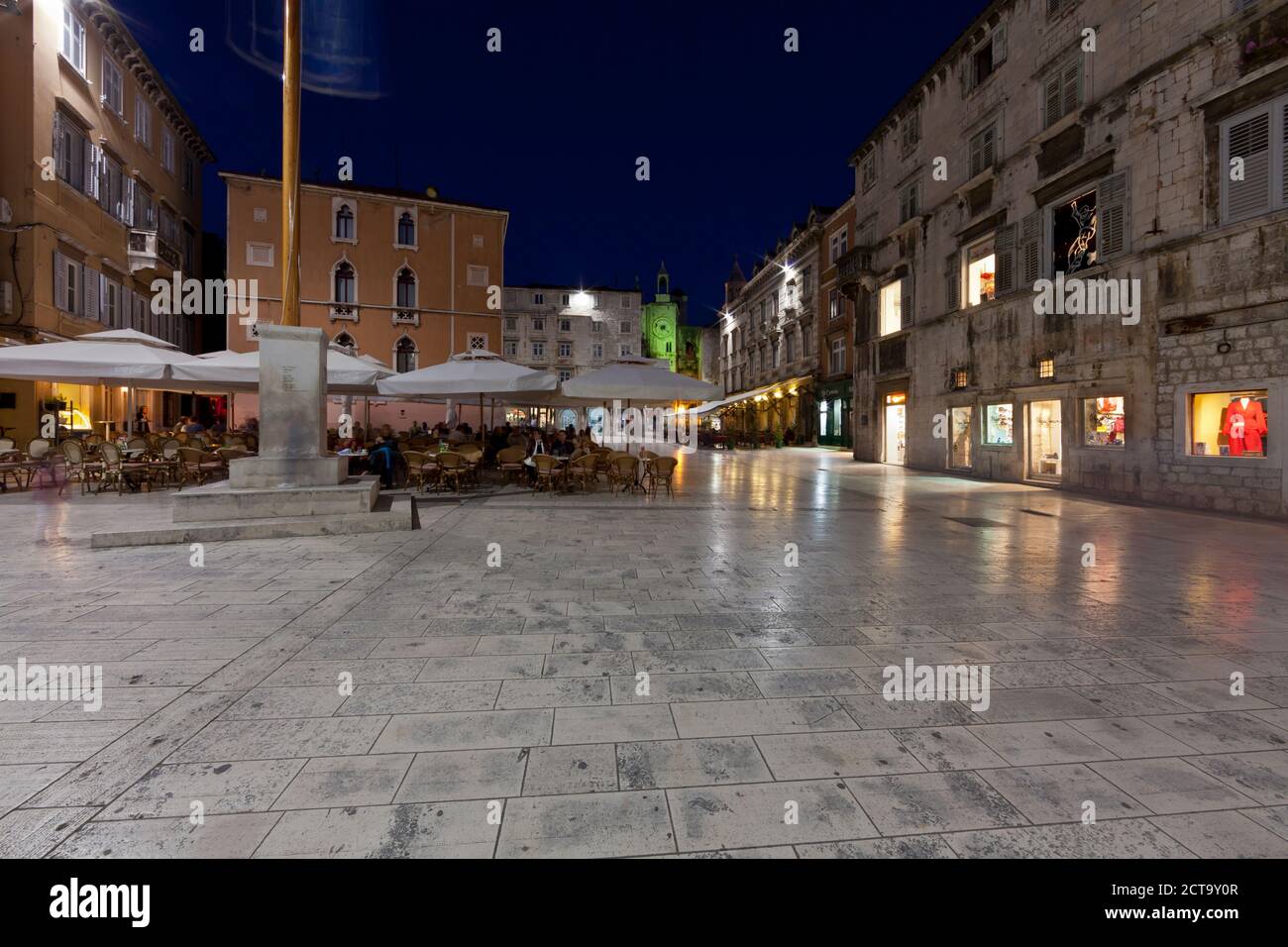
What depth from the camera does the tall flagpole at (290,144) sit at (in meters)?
8.67

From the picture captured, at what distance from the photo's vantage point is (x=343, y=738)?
2.88 meters

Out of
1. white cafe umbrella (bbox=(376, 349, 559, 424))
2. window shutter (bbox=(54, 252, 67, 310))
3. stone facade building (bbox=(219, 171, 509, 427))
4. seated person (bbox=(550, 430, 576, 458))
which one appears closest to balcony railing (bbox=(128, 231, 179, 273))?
window shutter (bbox=(54, 252, 67, 310))

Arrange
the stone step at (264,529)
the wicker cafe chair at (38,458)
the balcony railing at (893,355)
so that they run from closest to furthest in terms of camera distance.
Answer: the stone step at (264,529) → the wicker cafe chair at (38,458) → the balcony railing at (893,355)

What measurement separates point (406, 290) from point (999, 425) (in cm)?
3135

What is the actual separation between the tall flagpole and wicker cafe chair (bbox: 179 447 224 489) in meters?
5.14

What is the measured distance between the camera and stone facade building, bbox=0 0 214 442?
17.0 m

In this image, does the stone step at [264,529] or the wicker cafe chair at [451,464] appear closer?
the stone step at [264,529]

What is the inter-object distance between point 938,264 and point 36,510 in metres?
23.5

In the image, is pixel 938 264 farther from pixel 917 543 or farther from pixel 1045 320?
pixel 917 543

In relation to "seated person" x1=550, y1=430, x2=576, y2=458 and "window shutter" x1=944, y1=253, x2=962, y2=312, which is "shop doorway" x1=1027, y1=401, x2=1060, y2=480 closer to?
"window shutter" x1=944, y1=253, x2=962, y2=312

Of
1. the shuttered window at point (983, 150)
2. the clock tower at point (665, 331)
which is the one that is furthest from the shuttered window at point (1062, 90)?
the clock tower at point (665, 331)

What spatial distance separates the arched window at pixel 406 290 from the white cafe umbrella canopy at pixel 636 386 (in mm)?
26624

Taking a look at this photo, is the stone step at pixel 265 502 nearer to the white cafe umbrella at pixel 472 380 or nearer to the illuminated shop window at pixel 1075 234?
the white cafe umbrella at pixel 472 380

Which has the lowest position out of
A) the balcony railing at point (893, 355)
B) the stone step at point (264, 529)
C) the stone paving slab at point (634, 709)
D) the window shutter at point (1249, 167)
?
the stone paving slab at point (634, 709)
